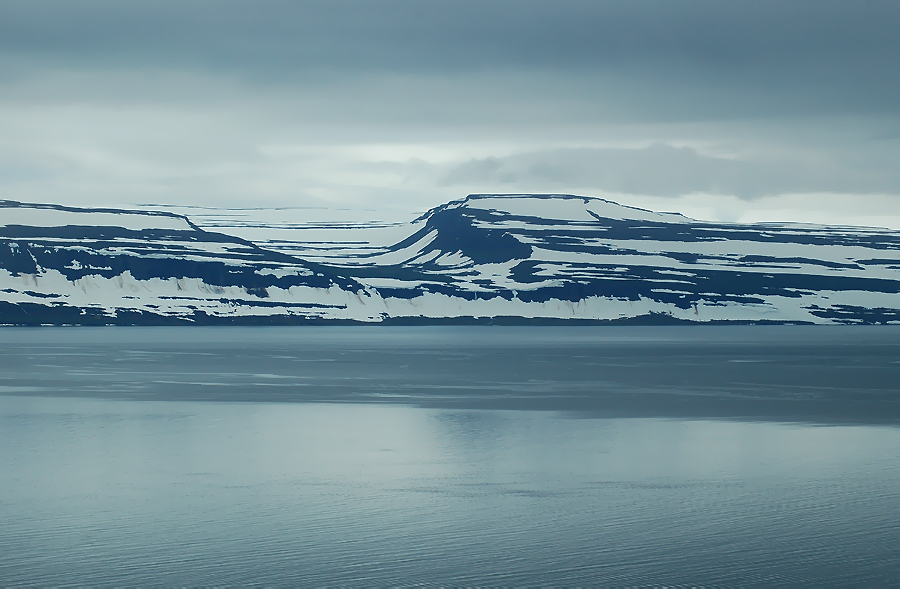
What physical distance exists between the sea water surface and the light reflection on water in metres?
0.08

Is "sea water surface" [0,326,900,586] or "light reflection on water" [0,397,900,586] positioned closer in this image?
"light reflection on water" [0,397,900,586]

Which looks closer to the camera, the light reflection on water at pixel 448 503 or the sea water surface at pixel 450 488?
the light reflection on water at pixel 448 503

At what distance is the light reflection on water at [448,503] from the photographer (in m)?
17.6

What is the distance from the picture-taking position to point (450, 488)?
80.9 feet

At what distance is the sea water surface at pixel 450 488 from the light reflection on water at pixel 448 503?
0.08 m

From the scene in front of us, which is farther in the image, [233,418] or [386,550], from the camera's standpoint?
[233,418]

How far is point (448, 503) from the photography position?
900 inches

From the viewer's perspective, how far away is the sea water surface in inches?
698

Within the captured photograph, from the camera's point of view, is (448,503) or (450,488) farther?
(450,488)

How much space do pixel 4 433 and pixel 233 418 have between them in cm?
805

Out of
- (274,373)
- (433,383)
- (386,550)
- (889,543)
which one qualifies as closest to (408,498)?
(386,550)

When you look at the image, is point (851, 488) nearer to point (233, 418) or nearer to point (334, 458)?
point (334, 458)

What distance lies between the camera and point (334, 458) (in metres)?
29.6

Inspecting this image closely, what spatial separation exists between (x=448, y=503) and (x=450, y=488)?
1797 mm
